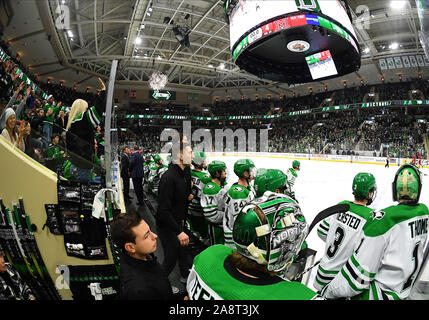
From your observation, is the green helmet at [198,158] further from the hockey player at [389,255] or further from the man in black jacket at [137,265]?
the hockey player at [389,255]

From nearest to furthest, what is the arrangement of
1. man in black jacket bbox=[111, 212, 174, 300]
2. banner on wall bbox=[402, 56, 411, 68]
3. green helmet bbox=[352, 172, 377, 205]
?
man in black jacket bbox=[111, 212, 174, 300], green helmet bbox=[352, 172, 377, 205], banner on wall bbox=[402, 56, 411, 68]

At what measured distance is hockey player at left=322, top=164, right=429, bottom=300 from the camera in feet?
3.41

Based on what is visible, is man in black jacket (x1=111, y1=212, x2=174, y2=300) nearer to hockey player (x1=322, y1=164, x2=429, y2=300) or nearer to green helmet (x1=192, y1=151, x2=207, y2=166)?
hockey player (x1=322, y1=164, x2=429, y2=300)

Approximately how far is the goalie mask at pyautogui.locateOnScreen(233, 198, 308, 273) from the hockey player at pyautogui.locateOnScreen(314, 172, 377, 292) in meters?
0.76

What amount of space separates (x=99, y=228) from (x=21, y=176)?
599mm

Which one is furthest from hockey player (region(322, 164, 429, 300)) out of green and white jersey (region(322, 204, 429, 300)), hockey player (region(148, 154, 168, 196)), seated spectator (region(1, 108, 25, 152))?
hockey player (region(148, 154, 168, 196))

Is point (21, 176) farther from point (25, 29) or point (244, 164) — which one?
point (244, 164)

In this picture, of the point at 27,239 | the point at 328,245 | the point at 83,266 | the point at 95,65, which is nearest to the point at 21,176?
the point at 27,239

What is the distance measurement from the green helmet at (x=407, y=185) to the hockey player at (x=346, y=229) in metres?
0.29

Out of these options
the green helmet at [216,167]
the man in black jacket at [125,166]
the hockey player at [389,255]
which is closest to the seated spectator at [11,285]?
the green helmet at [216,167]

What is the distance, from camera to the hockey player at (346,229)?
4.74ft

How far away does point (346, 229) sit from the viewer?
149cm

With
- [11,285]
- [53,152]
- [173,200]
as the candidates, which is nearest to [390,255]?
[173,200]

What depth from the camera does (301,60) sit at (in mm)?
6895
